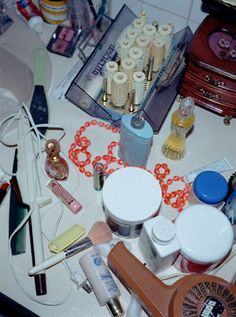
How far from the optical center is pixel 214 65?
86cm

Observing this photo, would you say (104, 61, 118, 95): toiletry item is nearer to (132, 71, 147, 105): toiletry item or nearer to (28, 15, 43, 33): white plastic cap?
(132, 71, 147, 105): toiletry item

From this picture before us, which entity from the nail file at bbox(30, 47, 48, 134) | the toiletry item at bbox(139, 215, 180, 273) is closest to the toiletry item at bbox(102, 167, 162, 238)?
the toiletry item at bbox(139, 215, 180, 273)

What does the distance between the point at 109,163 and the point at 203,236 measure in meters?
0.27

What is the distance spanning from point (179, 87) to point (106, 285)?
0.44 metres

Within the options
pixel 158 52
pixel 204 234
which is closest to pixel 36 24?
pixel 158 52

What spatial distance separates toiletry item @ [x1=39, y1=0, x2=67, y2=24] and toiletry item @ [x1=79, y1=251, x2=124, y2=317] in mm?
565

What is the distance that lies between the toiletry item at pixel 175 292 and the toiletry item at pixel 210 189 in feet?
0.47

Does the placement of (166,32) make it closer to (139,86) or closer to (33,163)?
(139,86)

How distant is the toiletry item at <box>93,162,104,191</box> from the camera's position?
0.82m

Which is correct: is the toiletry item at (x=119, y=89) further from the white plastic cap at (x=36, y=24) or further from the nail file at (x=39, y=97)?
the white plastic cap at (x=36, y=24)

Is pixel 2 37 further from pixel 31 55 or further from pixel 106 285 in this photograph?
pixel 106 285

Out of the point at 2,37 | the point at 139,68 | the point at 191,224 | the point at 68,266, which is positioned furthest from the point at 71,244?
the point at 2,37

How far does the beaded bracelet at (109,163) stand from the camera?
0.86 metres

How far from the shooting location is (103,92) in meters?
0.94
